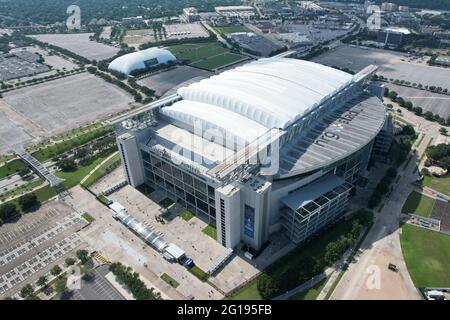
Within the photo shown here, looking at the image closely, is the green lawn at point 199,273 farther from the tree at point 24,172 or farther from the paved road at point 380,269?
the tree at point 24,172

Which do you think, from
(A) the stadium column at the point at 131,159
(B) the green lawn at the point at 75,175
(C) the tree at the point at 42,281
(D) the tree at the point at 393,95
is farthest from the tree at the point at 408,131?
(C) the tree at the point at 42,281

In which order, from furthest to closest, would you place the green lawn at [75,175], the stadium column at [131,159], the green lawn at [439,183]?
the green lawn at [75,175] → the green lawn at [439,183] → the stadium column at [131,159]

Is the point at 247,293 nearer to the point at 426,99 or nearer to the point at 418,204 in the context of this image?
the point at 418,204

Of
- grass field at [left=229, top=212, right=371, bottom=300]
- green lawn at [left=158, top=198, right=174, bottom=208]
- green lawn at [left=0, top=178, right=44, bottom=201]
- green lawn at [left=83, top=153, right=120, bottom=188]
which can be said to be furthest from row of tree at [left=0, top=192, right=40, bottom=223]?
grass field at [left=229, top=212, right=371, bottom=300]

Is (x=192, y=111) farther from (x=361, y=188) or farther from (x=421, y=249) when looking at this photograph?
(x=421, y=249)

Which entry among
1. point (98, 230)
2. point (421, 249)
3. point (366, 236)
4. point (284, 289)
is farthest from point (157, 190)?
point (421, 249)
